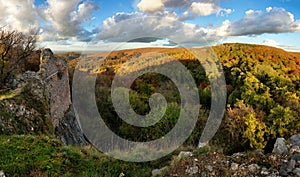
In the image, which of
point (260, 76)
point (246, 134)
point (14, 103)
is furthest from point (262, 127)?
point (14, 103)

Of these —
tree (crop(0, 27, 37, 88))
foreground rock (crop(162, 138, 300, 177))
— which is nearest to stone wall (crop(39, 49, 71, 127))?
tree (crop(0, 27, 37, 88))

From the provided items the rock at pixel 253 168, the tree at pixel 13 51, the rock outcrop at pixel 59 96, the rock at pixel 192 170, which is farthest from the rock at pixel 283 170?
→ the tree at pixel 13 51

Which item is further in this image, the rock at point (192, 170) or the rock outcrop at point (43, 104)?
the rock outcrop at point (43, 104)

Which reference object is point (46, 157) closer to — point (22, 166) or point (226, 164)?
point (22, 166)

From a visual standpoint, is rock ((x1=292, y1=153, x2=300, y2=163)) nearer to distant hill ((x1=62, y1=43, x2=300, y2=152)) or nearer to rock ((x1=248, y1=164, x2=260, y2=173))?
rock ((x1=248, y1=164, x2=260, y2=173))

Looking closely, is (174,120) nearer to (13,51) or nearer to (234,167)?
(13,51)

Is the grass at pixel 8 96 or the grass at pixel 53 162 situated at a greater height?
the grass at pixel 8 96

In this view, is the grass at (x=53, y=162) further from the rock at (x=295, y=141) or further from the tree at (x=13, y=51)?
the tree at (x=13, y=51)
